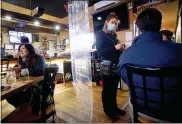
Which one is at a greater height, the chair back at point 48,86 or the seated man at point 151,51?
the seated man at point 151,51

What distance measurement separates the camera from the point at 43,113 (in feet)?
4.35

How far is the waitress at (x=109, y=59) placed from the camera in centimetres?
184

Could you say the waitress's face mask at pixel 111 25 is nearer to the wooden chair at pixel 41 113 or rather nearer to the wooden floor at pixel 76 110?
the wooden chair at pixel 41 113

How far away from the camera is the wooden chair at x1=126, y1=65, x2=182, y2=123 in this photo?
777 mm

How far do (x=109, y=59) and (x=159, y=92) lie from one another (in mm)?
1067

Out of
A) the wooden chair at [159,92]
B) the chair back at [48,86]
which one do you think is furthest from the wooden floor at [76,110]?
the wooden chair at [159,92]

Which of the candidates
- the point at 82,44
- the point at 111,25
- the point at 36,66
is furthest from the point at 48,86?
the point at 111,25

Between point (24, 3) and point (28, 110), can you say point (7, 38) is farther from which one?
point (28, 110)

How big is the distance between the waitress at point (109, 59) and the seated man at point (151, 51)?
0.82m

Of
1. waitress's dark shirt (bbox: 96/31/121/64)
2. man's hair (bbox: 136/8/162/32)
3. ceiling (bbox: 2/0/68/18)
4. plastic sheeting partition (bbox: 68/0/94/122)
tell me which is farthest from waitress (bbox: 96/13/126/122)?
ceiling (bbox: 2/0/68/18)

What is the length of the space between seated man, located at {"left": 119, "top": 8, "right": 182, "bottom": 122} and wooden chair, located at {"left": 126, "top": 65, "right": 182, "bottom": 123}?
16 mm

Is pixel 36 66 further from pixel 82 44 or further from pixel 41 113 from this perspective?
pixel 82 44

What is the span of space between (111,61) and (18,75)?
3.97 ft

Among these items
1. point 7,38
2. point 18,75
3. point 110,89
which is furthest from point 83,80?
point 7,38
